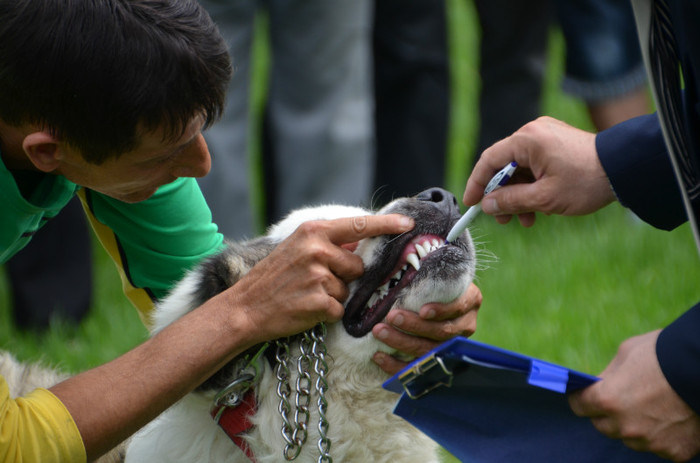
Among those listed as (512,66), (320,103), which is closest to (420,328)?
(320,103)

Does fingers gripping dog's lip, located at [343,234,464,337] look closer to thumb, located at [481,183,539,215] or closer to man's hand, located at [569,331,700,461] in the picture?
thumb, located at [481,183,539,215]

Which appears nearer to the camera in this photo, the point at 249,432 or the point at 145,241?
the point at 249,432

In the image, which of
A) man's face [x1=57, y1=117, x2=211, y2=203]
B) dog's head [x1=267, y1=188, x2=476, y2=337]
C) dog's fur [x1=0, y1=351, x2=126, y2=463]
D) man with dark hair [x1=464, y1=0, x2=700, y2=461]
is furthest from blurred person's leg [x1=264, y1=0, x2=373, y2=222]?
man with dark hair [x1=464, y1=0, x2=700, y2=461]

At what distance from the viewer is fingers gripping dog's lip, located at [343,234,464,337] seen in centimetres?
258

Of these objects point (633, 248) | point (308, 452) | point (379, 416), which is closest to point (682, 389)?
point (379, 416)

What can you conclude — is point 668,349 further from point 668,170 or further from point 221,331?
point 221,331

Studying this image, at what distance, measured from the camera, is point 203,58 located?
255 centimetres

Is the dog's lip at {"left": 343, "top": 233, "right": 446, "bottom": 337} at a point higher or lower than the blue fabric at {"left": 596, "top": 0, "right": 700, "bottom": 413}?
lower

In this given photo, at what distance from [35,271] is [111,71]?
131 inches

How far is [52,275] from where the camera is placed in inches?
214

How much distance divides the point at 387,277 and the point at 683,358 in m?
0.87

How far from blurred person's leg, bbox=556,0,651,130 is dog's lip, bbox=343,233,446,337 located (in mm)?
3984

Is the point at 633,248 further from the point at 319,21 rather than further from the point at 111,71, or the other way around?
the point at 111,71

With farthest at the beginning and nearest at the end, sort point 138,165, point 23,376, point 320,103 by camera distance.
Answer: point 320,103, point 23,376, point 138,165
